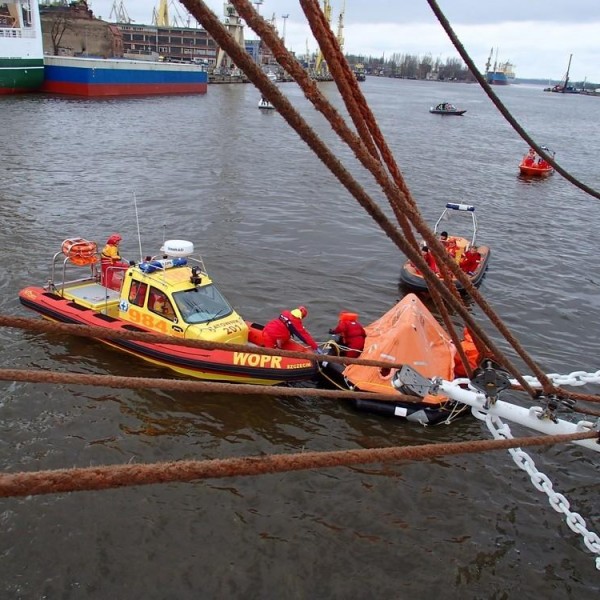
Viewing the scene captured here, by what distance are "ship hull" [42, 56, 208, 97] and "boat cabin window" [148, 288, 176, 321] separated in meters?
59.9

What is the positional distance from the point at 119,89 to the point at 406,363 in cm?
6852

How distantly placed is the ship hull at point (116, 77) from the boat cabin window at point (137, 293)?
195 feet

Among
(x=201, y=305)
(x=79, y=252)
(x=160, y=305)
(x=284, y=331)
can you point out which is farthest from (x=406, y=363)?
(x=79, y=252)

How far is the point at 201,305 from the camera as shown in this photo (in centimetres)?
1157

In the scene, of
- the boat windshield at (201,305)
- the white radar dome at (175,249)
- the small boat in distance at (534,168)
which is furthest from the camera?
the small boat in distance at (534,168)

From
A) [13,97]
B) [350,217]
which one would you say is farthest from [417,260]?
[13,97]

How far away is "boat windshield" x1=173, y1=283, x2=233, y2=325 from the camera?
11.3 m

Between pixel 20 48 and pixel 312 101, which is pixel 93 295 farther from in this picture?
pixel 20 48

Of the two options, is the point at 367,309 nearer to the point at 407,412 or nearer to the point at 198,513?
the point at 407,412

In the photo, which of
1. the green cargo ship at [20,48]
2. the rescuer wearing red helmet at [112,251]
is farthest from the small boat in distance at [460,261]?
the green cargo ship at [20,48]

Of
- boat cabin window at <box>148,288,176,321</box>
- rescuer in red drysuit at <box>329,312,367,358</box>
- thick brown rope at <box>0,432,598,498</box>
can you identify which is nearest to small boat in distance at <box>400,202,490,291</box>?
rescuer in red drysuit at <box>329,312,367,358</box>

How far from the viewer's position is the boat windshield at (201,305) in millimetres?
11273

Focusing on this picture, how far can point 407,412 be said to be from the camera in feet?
34.6

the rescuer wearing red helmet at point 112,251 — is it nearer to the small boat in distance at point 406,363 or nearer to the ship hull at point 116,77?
the small boat in distance at point 406,363
